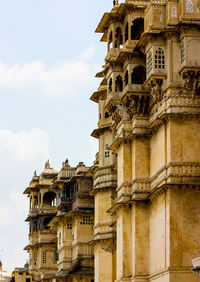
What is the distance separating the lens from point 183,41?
45281 millimetres

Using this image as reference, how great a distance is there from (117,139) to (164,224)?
801cm

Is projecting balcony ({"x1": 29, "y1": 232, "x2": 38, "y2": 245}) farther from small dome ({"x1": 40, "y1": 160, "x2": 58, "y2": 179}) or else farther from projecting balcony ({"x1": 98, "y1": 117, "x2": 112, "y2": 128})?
projecting balcony ({"x1": 98, "y1": 117, "x2": 112, "y2": 128})

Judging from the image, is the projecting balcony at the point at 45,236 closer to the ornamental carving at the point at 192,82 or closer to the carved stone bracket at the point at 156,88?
the carved stone bracket at the point at 156,88

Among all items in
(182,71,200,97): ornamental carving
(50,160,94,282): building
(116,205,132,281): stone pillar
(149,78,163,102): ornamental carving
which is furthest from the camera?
(50,160,94,282): building

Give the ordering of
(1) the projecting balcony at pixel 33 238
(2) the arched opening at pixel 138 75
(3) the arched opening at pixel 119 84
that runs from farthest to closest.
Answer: (1) the projecting balcony at pixel 33 238 < (3) the arched opening at pixel 119 84 < (2) the arched opening at pixel 138 75

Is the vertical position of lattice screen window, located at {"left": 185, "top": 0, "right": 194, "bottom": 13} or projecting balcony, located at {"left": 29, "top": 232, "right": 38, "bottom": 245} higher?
lattice screen window, located at {"left": 185, "top": 0, "right": 194, "bottom": 13}

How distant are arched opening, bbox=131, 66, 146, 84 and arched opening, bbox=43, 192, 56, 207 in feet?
134

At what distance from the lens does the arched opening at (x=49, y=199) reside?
3575 inches

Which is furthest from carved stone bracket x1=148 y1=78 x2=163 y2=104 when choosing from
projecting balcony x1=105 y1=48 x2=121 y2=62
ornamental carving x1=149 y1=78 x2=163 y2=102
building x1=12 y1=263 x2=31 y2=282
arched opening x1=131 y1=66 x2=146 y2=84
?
building x1=12 y1=263 x2=31 y2=282

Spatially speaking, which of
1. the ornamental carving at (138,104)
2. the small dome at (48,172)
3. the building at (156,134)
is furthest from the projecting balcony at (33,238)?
the ornamental carving at (138,104)

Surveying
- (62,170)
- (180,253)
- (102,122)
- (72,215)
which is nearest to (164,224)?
(180,253)

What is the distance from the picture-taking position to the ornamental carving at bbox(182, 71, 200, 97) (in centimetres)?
4469

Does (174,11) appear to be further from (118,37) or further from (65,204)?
(65,204)

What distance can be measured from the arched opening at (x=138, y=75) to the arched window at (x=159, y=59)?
4.04 m
